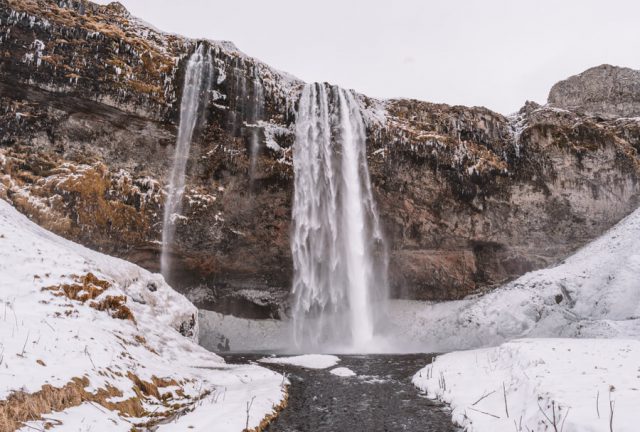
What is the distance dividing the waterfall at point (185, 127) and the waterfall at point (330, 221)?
7091mm

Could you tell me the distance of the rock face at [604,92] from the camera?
4400cm

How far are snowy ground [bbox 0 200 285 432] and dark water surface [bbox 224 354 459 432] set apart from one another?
81 centimetres

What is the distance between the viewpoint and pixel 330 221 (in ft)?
94.8

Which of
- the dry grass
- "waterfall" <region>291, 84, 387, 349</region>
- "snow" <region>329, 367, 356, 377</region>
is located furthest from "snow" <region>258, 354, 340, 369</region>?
the dry grass

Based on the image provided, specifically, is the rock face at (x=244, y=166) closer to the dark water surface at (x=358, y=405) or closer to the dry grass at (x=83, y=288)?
the dry grass at (x=83, y=288)

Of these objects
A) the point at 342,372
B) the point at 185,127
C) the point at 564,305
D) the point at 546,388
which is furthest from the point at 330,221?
the point at 546,388

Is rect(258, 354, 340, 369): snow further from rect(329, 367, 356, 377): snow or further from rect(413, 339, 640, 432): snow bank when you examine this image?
rect(413, 339, 640, 432): snow bank

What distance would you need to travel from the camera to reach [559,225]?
1272 inches

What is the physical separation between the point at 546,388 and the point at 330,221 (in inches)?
837

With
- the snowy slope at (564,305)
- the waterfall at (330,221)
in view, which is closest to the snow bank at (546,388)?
the snowy slope at (564,305)

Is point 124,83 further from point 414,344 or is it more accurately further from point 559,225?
point 559,225

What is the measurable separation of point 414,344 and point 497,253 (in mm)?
11304

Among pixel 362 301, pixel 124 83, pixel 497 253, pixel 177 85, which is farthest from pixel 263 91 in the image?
pixel 497 253

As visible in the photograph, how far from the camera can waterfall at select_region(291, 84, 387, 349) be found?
28.9 m
